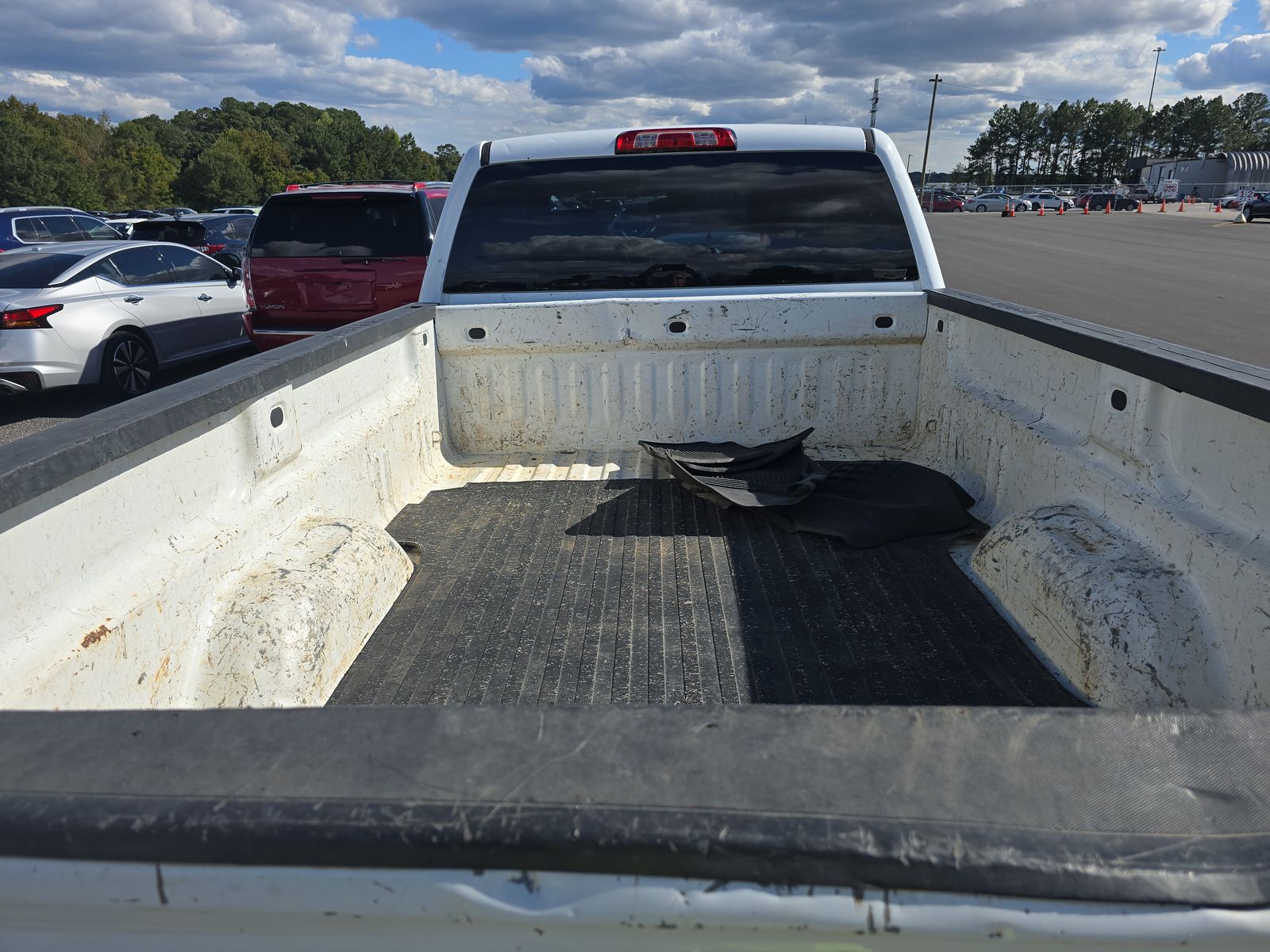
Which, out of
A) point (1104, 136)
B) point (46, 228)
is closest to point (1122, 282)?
point (46, 228)

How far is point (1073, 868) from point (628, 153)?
12.9 feet

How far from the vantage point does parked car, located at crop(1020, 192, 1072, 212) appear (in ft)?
223

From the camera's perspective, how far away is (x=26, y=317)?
889 centimetres

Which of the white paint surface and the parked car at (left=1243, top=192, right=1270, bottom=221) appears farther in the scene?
the parked car at (left=1243, top=192, right=1270, bottom=221)

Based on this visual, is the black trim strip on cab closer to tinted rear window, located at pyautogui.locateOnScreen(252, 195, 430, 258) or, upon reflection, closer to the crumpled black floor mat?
the crumpled black floor mat

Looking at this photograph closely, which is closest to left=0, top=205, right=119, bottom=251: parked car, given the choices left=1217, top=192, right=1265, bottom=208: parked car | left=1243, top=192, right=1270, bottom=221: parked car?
left=1243, top=192, right=1270, bottom=221: parked car

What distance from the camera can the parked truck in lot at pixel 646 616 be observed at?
930 mm

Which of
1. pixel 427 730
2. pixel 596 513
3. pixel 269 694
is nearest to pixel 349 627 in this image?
pixel 269 694

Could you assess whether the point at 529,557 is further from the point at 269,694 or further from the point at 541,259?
the point at 541,259

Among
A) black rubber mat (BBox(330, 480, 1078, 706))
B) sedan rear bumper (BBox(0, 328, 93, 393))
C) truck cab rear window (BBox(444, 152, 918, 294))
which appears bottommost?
sedan rear bumper (BBox(0, 328, 93, 393))

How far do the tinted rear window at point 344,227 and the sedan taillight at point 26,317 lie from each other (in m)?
2.06

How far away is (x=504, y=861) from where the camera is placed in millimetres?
930

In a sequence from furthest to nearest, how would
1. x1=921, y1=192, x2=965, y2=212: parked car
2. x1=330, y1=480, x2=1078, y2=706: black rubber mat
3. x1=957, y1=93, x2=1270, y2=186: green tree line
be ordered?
1. x1=957, y1=93, x2=1270, y2=186: green tree line
2. x1=921, y1=192, x2=965, y2=212: parked car
3. x1=330, y1=480, x2=1078, y2=706: black rubber mat

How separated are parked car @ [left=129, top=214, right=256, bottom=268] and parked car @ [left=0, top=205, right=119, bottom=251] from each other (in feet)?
2.14
